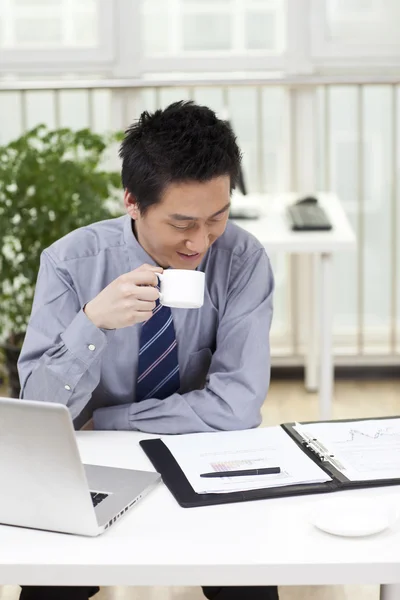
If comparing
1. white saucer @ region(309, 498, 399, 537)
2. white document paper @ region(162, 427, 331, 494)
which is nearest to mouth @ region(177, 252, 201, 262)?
white document paper @ region(162, 427, 331, 494)

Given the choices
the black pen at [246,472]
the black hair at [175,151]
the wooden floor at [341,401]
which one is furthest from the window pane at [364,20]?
the black pen at [246,472]

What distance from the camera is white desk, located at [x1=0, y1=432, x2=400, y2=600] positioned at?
107 cm

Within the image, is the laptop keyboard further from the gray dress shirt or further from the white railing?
the white railing

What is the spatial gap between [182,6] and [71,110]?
592 millimetres

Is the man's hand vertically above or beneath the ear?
beneath

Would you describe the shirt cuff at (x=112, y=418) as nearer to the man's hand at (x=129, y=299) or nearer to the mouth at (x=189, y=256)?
the man's hand at (x=129, y=299)

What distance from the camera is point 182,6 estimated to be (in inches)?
141

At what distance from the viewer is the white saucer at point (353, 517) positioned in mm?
1134

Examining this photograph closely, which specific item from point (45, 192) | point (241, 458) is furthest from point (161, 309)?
point (45, 192)

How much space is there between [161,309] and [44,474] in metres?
0.63

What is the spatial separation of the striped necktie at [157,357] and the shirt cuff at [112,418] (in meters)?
0.10

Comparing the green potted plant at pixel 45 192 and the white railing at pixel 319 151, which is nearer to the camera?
the green potted plant at pixel 45 192

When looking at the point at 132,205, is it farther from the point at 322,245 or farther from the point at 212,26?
the point at 212,26

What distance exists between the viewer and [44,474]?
1133 millimetres
